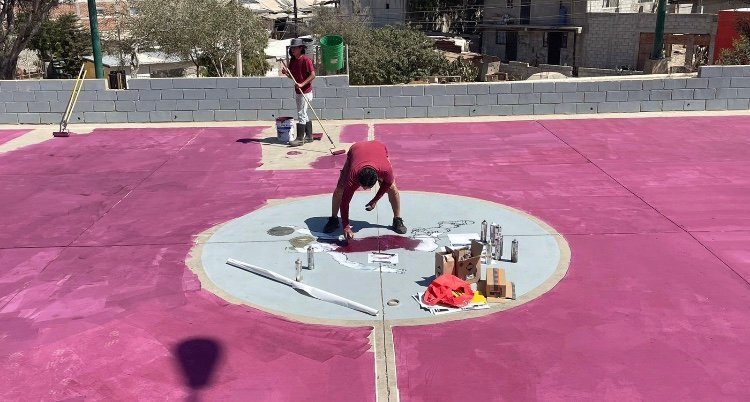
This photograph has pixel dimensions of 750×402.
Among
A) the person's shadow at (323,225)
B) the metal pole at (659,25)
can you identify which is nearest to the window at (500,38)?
the metal pole at (659,25)

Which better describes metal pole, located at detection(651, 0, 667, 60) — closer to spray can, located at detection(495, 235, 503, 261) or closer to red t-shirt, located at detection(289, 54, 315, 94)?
red t-shirt, located at detection(289, 54, 315, 94)

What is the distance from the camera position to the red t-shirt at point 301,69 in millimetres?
14148

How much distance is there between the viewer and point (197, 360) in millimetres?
5969

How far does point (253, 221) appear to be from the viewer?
9.56m

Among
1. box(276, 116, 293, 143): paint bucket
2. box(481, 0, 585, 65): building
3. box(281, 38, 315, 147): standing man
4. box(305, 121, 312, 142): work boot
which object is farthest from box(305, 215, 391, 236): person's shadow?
box(481, 0, 585, 65): building

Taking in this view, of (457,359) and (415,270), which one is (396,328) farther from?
(415,270)

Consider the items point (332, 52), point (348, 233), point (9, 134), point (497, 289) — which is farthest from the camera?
point (332, 52)

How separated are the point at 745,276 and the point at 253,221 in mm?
5985

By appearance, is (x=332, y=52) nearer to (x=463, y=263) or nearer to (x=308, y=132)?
(x=308, y=132)

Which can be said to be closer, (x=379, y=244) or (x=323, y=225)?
(x=379, y=244)

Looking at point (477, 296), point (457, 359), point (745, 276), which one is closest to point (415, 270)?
point (477, 296)

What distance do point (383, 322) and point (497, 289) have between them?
4.14 feet

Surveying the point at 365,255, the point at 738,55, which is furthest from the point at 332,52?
the point at 365,255

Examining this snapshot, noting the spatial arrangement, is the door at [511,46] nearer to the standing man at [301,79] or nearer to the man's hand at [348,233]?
the standing man at [301,79]
